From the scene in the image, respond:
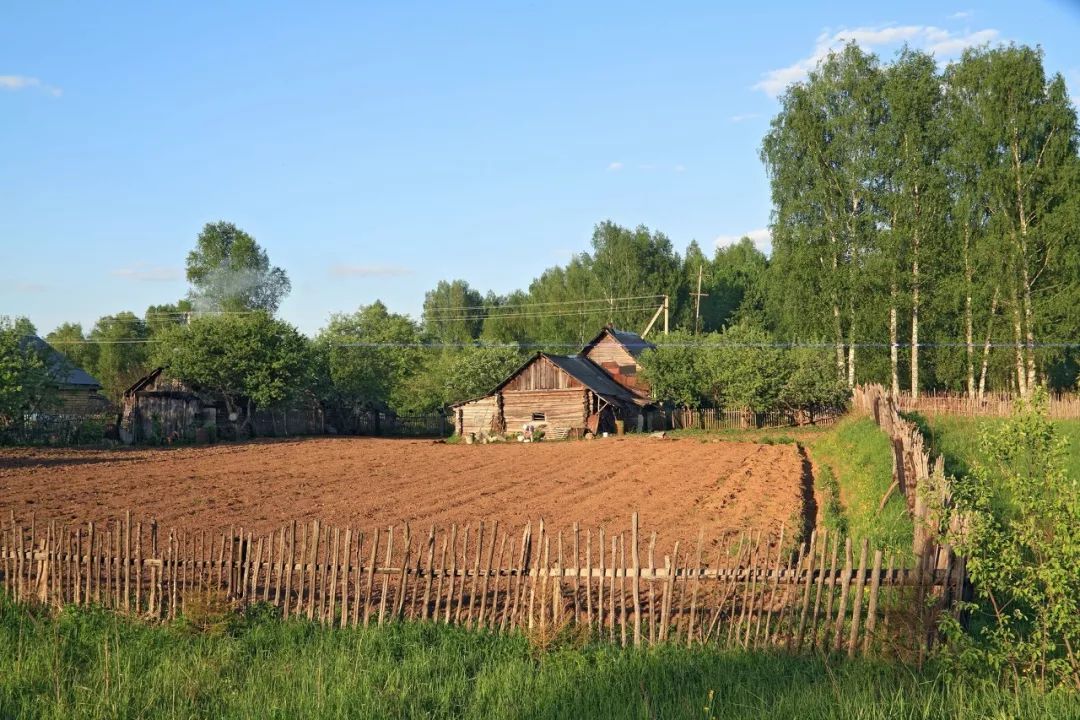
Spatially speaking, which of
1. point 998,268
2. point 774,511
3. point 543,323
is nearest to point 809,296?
point 998,268

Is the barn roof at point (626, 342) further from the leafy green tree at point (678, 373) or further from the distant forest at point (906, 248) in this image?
the leafy green tree at point (678, 373)

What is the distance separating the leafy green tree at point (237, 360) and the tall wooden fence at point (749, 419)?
22.0 metres

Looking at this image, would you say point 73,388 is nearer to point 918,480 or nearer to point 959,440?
point 959,440

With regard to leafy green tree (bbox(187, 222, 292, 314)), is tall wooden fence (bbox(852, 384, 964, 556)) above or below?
below

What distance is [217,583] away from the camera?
10672mm

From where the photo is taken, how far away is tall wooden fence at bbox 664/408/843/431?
51.8 m

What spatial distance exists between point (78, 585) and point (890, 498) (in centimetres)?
1355

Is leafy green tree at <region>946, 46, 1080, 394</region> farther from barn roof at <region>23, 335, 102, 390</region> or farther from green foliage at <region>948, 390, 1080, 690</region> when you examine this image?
barn roof at <region>23, 335, 102, 390</region>

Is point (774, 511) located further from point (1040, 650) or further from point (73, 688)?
point (73, 688)

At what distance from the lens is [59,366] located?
48.7 meters

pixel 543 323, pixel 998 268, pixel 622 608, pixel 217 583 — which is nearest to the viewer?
pixel 622 608

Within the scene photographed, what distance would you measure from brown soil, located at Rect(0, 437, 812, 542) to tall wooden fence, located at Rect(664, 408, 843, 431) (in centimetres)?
1134

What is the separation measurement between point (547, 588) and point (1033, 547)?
451 centimetres

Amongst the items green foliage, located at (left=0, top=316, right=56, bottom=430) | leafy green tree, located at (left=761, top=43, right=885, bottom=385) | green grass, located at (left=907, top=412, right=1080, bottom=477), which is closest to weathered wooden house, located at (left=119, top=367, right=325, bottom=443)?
green foliage, located at (left=0, top=316, right=56, bottom=430)
